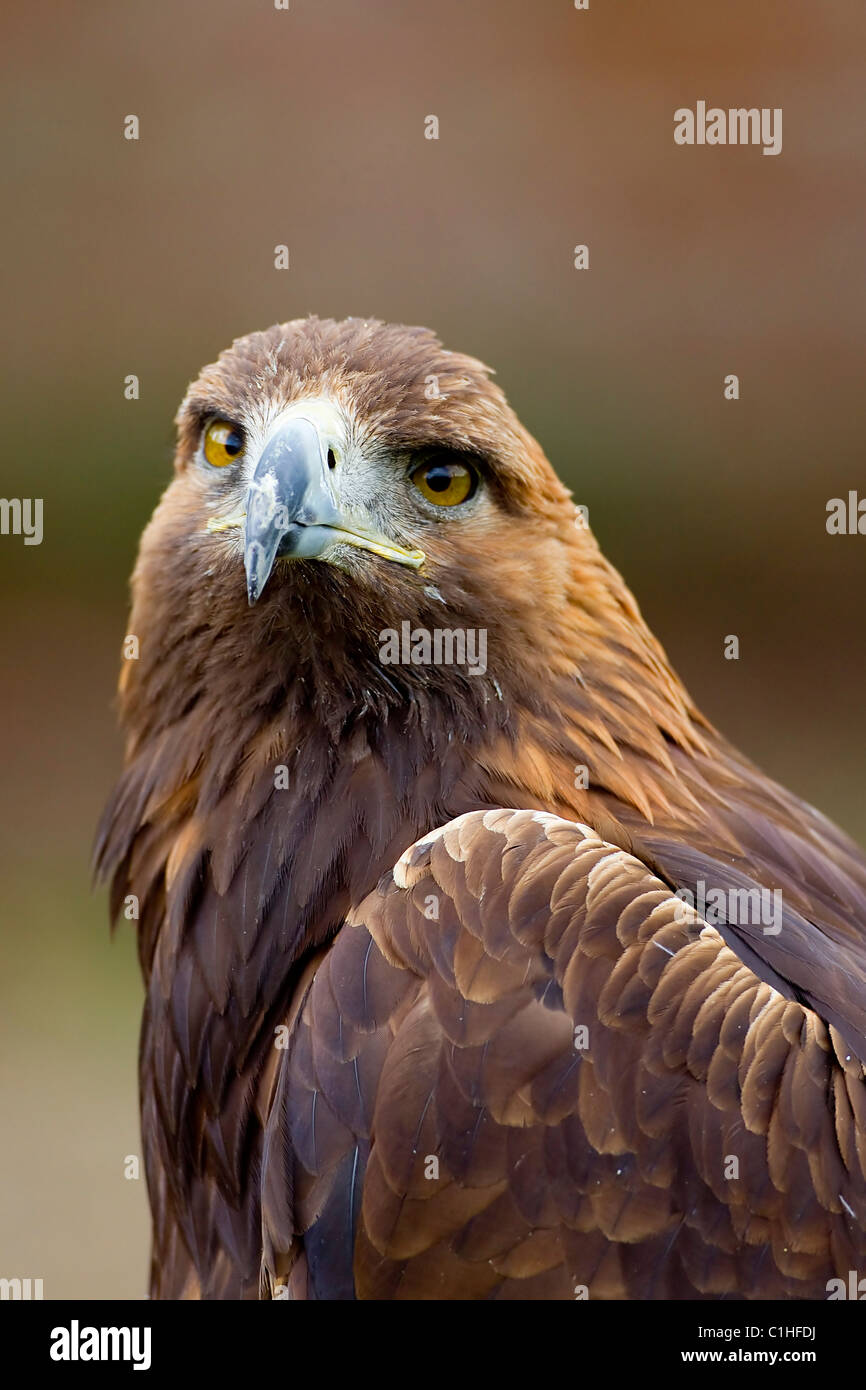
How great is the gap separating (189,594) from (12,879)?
4907mm

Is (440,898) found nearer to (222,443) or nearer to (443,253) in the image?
(222,443)

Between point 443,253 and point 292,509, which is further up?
point 443,253

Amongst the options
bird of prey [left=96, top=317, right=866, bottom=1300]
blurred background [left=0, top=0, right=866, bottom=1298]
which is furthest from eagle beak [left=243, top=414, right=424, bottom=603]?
blurred background [left=0, top=0, right=866, bottom=1298]

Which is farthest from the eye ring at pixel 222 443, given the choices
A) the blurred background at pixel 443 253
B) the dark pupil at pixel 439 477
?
the blurred background at pixel 443 253

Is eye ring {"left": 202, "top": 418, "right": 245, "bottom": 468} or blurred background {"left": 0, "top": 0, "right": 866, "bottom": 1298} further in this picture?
blurred background {"left": 0, "top": 0, "right": 866, "bottom": 1298}

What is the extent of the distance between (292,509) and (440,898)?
2.02 feet

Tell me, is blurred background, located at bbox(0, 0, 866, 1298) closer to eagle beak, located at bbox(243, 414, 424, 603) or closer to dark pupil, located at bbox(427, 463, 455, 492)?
dark pupil, located at bbox(427, 463, 455, 492)

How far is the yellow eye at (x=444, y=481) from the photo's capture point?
7.82 ft

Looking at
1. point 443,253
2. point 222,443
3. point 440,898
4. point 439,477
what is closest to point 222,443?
point 222,443

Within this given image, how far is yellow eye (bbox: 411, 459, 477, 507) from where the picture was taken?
2.38 meters

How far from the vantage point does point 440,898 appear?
210cm

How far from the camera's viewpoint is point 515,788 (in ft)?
7.64

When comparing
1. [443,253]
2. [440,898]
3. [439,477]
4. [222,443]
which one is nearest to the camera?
[440,898]
